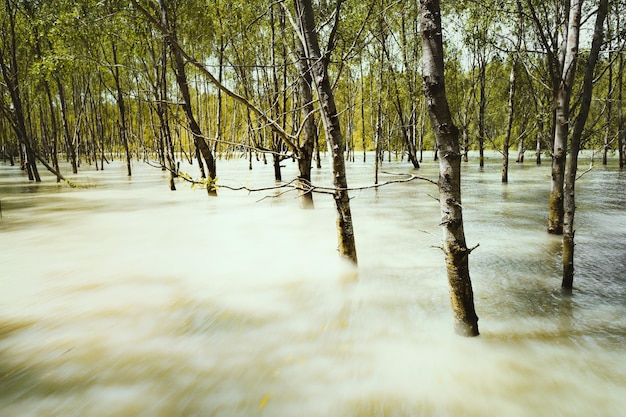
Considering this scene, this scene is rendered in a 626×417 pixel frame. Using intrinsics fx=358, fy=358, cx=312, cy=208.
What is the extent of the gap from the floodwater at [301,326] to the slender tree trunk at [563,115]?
0.68 metres

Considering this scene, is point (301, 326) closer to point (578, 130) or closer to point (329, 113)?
point (329, 113)

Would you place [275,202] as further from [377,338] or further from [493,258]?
[377,338]

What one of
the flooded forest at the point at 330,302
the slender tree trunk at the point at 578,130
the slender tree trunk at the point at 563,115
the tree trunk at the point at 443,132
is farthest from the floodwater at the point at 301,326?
the tree trunk at the point at 443,132

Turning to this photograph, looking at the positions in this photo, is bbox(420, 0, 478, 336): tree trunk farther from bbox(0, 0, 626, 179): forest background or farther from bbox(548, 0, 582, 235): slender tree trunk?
bbox(548, 0, 582, 235): slender tree trunk

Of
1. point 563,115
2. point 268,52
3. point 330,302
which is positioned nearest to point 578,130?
point 563,115

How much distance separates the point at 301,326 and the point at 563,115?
553cm

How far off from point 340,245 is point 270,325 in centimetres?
187

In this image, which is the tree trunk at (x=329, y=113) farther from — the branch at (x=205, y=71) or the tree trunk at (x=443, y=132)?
the tree trunk at (x=443, y=132)

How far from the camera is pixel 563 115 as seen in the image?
6.00 m

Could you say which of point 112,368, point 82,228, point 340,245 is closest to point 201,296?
point 112,368

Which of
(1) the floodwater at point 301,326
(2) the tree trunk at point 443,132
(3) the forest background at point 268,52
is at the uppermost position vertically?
(3) the forest background at point 268,52

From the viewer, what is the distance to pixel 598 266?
5.87m

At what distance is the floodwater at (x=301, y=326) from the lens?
2.98 meters

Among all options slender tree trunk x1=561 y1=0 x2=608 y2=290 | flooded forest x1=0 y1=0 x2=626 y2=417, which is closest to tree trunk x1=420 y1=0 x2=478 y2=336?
flooded forest x1=0 y1=0 x2=626 y2=417
